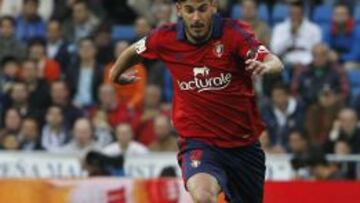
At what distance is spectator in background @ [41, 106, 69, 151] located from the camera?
15859 mm

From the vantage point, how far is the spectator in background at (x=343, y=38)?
→ 1712 cm

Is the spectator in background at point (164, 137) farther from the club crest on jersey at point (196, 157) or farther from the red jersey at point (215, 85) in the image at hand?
the club crest on jersey at point (196, 157)

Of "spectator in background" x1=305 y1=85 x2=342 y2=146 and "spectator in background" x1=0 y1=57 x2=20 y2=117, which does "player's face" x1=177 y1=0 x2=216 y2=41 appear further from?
"spectator in background" x1=0 y1=57 x2=20 y2=117

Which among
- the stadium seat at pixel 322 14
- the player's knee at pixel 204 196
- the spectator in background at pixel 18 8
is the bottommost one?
the player's knee at pixel 204 196

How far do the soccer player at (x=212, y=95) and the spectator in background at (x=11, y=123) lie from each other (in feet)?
22.7

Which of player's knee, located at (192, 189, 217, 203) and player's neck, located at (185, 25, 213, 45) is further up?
player's neck, located at (185, 25, 213, 45)

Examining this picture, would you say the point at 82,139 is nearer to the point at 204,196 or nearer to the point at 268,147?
the point at 268,147

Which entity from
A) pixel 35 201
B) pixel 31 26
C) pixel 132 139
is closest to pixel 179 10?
pixel 35 201

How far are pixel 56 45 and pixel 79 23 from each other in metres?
0.53

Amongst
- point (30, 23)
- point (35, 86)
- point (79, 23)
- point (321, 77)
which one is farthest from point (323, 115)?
point (30, 23)

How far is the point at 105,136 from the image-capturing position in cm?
1560

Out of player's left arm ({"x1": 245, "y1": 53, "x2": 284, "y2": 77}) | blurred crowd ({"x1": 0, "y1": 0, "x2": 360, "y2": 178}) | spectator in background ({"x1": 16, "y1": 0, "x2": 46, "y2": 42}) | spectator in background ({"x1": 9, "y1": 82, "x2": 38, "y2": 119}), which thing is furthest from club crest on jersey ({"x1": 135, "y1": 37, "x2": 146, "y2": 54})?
spectator in background ({"x1": 16, "y1": 0, "x2": 46, "y2": 42})

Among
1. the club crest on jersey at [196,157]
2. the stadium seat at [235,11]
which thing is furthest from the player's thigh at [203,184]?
the stadium seat at [235,11]

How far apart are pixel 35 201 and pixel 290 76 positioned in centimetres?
554
